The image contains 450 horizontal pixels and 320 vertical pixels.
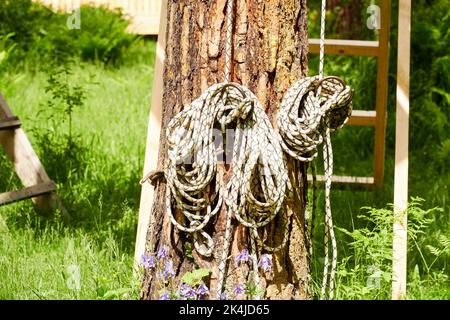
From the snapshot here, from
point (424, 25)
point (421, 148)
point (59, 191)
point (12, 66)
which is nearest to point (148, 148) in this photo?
point (59, 191)

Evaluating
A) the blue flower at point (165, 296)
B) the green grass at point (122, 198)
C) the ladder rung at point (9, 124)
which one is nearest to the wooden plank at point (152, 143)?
the green grass at point (122, 198)

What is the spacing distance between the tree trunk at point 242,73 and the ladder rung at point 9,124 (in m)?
1.97

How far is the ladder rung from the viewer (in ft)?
18.5

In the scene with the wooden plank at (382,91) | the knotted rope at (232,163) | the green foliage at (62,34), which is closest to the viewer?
the knotted rope at (232,163)

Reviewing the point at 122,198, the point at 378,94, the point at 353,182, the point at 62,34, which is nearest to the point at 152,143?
the point at 122,198

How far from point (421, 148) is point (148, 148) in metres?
3.19

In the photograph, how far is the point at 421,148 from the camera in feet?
23.8

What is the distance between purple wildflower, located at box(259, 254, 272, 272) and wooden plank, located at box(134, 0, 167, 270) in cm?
84

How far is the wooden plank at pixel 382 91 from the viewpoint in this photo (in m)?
5.81

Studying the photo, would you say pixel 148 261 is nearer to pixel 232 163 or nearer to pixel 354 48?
pixel 232 163

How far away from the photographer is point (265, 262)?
3721 mm

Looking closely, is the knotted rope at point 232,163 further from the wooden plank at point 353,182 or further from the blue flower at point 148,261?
the wooden plank at point 353,182

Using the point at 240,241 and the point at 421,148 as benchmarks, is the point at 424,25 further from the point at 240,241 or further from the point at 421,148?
the point at 240,241

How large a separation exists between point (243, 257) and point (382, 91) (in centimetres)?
261
